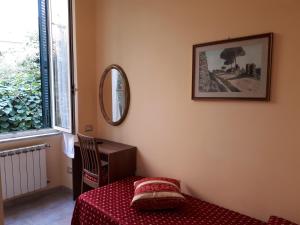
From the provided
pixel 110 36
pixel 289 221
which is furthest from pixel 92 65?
pixel 289 221

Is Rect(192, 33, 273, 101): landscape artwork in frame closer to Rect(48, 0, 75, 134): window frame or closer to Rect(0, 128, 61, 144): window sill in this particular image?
Rect(48, 0, 75, 134): window frame

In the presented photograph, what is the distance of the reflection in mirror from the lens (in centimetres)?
299

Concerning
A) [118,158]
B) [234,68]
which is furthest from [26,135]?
[234,68]

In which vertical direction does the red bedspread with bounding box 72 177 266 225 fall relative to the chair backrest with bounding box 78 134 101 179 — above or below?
below

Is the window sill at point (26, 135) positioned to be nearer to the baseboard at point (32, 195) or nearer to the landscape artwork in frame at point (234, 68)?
the baseboard at point (32, 195)

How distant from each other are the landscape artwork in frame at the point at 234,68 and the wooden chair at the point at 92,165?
3.89 ft

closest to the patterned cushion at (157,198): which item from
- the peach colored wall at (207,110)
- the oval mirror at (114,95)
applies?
the peach colored wall at (207,110)

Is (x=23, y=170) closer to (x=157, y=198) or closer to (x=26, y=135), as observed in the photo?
(x=26, y=135)

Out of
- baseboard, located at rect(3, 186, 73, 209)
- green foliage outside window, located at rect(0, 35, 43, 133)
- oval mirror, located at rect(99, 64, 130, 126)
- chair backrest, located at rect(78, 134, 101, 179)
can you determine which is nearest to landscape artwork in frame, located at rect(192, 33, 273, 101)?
oval mirror, located at rect(99, 64, 130, 126)

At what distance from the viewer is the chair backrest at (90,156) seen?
2.63 meters

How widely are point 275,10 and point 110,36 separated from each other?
6.21ft

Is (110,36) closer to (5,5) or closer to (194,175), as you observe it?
(5,5)

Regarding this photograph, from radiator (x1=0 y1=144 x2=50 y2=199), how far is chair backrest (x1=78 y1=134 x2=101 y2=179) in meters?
0.74

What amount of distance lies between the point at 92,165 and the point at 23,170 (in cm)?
97
